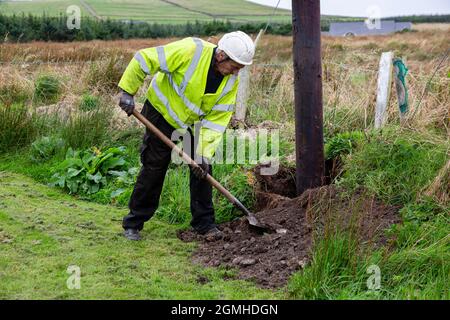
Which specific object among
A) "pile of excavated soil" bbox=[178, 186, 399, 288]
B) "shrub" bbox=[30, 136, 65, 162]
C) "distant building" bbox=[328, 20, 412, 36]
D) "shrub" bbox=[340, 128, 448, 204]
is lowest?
"pile of excavated soil" bbox=[178, 186, 399, 288]

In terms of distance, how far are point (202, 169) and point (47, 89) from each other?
6350mm

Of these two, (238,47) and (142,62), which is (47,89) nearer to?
(142,62)

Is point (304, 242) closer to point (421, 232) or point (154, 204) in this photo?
point (421, 232)

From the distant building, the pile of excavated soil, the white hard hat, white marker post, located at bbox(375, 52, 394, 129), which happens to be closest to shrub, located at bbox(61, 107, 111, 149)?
the pile of excavated soil

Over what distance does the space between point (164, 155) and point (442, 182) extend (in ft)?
7.84

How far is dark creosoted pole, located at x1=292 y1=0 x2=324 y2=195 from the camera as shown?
18.7 feet

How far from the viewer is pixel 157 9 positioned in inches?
1674

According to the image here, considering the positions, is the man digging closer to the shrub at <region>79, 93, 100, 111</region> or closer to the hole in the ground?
the hole in the ground

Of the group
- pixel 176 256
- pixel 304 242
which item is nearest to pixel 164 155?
pixel 176 256

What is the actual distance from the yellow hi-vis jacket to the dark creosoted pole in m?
0.65

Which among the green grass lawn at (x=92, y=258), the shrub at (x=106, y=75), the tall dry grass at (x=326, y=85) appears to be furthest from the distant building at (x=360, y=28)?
the green grass lawn at (x=92, y=258)

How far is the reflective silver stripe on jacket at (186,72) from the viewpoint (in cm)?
531

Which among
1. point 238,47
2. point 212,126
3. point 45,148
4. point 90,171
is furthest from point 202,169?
point 45,148
